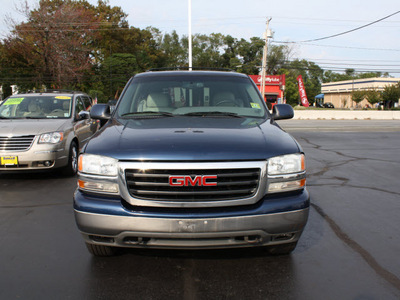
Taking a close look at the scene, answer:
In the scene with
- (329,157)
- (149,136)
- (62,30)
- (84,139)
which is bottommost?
(329,157)

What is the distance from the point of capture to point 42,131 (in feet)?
22.7

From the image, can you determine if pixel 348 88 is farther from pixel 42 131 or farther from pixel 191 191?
pixel 191 191

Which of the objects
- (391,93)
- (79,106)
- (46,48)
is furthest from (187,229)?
(391,93)

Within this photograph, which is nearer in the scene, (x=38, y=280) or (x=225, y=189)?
(x=225, y=189)

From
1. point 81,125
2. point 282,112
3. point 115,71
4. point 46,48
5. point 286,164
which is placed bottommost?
point 81,125

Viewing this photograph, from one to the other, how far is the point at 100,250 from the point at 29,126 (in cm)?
448

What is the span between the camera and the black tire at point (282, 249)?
3414 millimetres

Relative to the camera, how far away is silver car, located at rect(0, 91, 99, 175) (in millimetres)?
6660

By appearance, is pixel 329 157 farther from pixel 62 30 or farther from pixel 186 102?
pixel 62 30

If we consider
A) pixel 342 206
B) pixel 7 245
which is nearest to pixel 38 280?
pixel 7 245

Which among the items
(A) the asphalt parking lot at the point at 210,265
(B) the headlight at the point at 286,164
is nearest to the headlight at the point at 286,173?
(B) the headlight at the point at 286,164

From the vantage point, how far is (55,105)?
8.12 meters

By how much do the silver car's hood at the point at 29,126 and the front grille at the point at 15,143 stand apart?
77mm

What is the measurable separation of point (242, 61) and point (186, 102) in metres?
90.2
